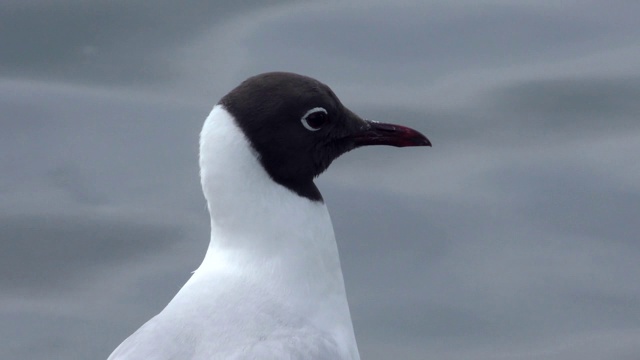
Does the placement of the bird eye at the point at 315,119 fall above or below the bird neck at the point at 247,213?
above

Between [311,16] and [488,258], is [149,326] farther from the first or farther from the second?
[311,16]

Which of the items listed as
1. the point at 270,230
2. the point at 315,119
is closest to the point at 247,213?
the point at 270,230

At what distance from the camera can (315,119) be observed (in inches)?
128

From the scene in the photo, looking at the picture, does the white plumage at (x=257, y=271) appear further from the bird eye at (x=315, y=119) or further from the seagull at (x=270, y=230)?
the bird eye at (x=315, y=119)

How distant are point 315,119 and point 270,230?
31 centimetres

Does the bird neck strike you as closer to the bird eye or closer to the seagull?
the seagull

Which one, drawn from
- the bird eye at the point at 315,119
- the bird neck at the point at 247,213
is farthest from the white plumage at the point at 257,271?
the bird eye at the point at 315,119

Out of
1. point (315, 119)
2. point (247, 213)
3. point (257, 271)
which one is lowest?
point (257, 271)

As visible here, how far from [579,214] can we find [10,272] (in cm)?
199

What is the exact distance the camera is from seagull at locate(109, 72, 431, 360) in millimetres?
2998

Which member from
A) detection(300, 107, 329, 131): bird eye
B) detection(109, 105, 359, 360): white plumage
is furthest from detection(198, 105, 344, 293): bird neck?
detection(300, 107, 329, 131): bird eye

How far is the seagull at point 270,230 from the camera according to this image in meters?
A: 3.00

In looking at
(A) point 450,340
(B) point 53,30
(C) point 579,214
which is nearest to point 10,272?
(B) point 53,30

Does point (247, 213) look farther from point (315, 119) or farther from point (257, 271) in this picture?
point (315, 119)
